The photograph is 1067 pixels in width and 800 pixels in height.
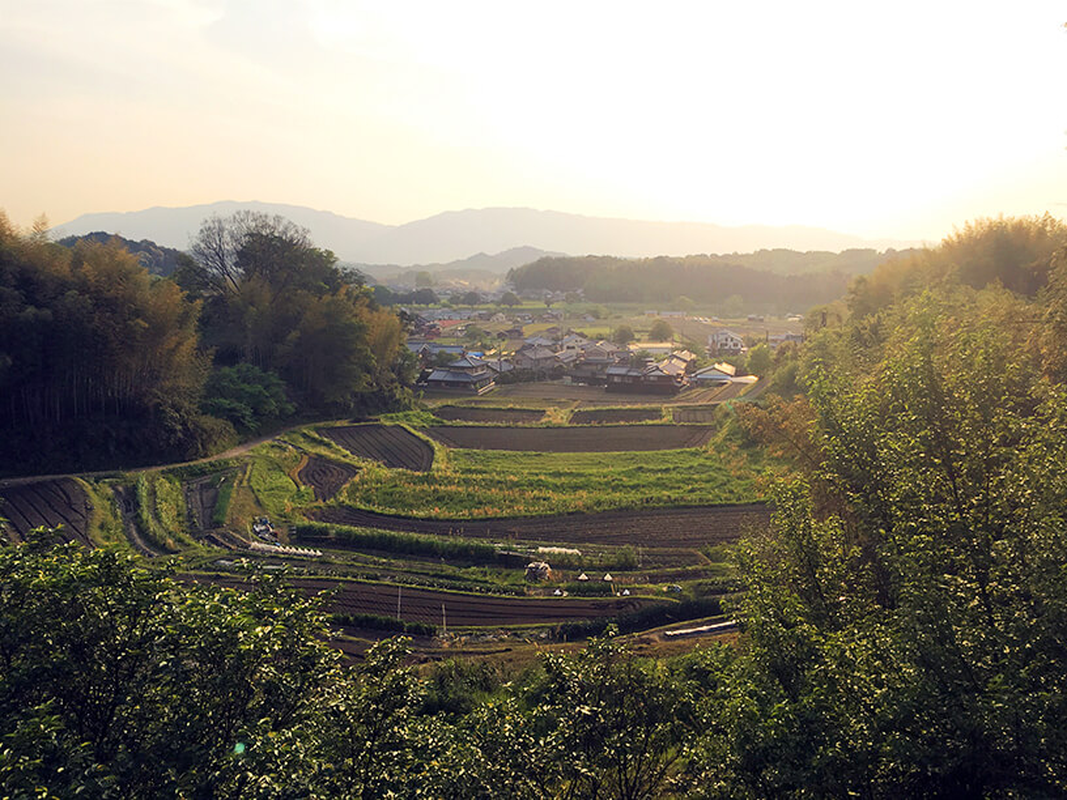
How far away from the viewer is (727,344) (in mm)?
62938

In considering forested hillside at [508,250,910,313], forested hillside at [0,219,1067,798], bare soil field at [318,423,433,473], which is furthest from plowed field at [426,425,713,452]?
forested hillside at [508,250,910,313]

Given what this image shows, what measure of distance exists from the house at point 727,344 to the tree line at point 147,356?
1525 inches

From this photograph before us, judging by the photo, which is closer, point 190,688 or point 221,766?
point 221,766

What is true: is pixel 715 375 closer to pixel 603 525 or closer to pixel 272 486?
pixel 603 525

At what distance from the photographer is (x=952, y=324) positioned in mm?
15961

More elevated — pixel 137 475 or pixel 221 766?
pixel 221 766

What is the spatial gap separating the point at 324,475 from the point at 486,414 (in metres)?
14.2

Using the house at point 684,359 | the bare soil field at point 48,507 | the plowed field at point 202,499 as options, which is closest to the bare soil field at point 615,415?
the house at point 684,359

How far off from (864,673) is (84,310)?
26.3 m

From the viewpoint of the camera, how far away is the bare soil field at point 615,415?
37719 millimetres

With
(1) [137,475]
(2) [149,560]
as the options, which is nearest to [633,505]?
(2) [149,560]

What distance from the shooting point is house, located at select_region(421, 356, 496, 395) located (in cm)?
4856

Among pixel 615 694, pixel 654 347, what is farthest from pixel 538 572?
pixel 654 347

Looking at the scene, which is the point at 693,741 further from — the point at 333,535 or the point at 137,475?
the point at 137,475
